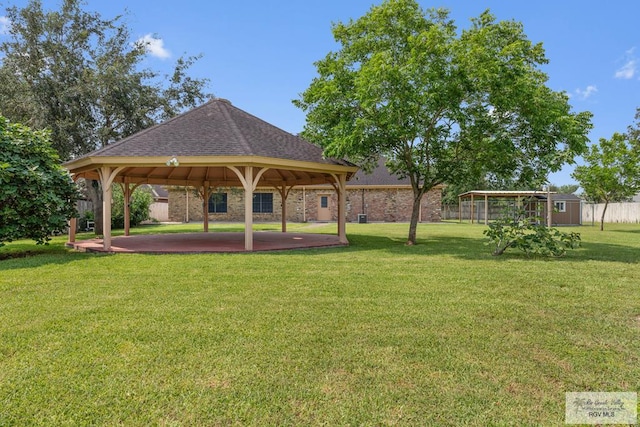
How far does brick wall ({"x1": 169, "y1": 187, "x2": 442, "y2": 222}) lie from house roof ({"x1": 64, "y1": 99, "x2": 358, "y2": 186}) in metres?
14.6

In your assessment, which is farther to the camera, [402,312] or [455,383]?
[402,312]

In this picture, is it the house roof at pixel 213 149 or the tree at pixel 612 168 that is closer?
the house roof at pixel 213 149

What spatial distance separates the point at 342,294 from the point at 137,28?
1753 cm

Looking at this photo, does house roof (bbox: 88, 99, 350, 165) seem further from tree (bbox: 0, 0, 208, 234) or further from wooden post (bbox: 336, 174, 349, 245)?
tree (bbox: 0, 0, 208, 234)

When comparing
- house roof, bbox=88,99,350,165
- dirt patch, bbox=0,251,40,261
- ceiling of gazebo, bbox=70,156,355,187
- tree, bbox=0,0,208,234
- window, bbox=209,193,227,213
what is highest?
tree, bbox=0,0,208,234

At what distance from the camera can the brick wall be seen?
27.9m

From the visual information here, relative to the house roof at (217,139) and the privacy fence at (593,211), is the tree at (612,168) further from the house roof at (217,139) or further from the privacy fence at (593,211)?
the house roof at (217,139)

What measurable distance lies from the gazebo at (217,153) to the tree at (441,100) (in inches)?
40.5

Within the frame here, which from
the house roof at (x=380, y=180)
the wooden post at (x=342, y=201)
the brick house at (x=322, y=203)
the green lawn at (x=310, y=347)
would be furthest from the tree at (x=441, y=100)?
the brick house at (x=322, y=203)

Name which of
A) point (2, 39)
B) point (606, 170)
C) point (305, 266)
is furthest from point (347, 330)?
point (606, 170)

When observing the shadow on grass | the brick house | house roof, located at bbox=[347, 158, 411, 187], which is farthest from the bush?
house roof, located at bbox=[347, 158, 411, 187]

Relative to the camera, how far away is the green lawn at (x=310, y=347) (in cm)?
247

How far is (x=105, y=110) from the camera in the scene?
1571cm

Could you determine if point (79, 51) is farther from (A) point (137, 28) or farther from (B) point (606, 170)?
(B) point (606, 170)
